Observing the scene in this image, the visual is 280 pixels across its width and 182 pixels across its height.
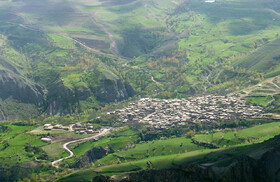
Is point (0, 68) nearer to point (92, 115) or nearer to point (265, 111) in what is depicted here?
point (92, 115)

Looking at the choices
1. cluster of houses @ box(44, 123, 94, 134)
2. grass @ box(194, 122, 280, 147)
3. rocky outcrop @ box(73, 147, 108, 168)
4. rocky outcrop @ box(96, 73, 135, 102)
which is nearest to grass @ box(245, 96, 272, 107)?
grass @ box(194, 122, 280, 147)

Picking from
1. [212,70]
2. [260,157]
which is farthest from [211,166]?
[212,70]

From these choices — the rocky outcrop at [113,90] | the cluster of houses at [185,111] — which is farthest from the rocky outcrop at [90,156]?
the rocky outcrop at [113,90]

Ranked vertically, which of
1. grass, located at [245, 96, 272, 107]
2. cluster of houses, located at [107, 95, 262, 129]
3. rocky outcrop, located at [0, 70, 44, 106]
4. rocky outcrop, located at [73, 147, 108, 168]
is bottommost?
rocky outcrop, located at [73, 147, 108, 168]

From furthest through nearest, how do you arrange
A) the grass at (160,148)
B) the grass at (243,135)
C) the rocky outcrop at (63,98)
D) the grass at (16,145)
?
the rocky outcrop at (63,98) → the grass at (160,148) → the grass at (243,135) → the grass at (16,145)

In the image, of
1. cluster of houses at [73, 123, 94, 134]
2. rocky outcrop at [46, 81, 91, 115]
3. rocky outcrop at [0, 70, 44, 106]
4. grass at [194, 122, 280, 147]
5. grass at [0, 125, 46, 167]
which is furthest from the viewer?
rocky outcrop at [0, 70, 44, 106]

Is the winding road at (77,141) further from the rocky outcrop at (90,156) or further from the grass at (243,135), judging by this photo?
the grass at (243,135)

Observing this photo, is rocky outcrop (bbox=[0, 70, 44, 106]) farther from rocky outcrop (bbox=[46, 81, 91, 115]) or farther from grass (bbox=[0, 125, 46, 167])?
grass (bbox=[0, 125, 46, 167])

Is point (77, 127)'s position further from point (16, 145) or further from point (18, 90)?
point (18, 90)
